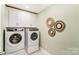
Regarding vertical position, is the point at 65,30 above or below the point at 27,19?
below

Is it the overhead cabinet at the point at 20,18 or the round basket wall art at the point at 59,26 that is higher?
the overhead cabinet at the point at 20,18

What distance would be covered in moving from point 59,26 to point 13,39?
639mm

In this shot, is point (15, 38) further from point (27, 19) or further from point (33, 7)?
point (33, 7)

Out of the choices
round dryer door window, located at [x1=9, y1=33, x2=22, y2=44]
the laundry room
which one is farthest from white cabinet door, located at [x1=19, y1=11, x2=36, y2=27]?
round dryer door window, located at [x1=9, y1=33, x2=22, y2=44]

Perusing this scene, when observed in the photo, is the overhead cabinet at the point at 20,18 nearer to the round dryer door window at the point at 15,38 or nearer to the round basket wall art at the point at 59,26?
the round dryer door window at the point at 15,38

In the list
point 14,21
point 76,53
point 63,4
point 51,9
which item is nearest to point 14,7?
point 14,21

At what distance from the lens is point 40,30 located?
182cm

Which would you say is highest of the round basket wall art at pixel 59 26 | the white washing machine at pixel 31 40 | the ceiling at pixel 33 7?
the ceiling at pixel 33 7

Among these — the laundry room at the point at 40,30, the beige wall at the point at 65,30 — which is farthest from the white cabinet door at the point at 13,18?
the beige wall at the point at 65,30

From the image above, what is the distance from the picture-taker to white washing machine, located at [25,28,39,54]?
5.91ft

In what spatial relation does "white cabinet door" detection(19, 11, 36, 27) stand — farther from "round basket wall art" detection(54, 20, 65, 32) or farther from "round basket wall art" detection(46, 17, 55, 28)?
"round basket wall art" detection(54, 20, 65, 32)

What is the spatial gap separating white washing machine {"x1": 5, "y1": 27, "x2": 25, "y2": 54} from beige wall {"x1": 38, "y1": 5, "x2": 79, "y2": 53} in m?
0.28

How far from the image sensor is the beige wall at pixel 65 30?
178cm

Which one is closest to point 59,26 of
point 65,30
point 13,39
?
point 65,30
